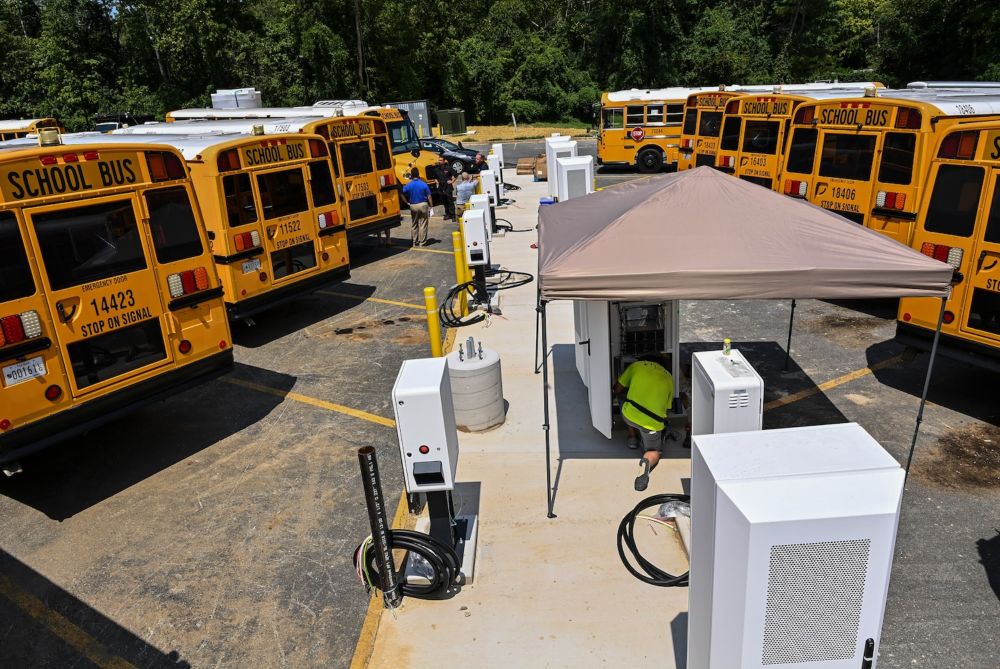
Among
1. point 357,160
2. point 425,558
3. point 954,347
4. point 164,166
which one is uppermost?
point 164,166

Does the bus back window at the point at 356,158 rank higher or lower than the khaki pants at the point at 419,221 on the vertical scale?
higher

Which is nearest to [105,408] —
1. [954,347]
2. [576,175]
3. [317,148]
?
[317,148]

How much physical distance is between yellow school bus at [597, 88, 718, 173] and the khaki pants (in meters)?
11.0

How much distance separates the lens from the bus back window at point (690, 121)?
1997 centimetres

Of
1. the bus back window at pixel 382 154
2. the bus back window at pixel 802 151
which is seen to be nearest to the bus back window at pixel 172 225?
the bus back window at pixel 382 154

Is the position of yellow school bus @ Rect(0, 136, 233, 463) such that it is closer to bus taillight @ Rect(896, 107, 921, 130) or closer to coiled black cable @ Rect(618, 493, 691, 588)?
coiled black cable @ Rect(618, 493, 691, 588)

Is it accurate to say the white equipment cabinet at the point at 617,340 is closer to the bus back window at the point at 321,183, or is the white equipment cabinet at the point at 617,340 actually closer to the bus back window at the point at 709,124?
the bus back window at the point at 321,183

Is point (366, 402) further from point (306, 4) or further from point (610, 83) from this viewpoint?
point (610, 83)

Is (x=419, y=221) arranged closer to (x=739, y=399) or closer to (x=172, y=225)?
(x=172, y=225)

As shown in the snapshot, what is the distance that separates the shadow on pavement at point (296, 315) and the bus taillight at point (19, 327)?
4237 millimetres

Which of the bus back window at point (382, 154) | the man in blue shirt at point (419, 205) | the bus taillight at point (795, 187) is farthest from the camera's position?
the man in blue shirt at point (419, 205)

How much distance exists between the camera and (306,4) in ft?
136

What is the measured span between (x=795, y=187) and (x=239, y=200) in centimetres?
854

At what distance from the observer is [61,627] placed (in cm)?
486
